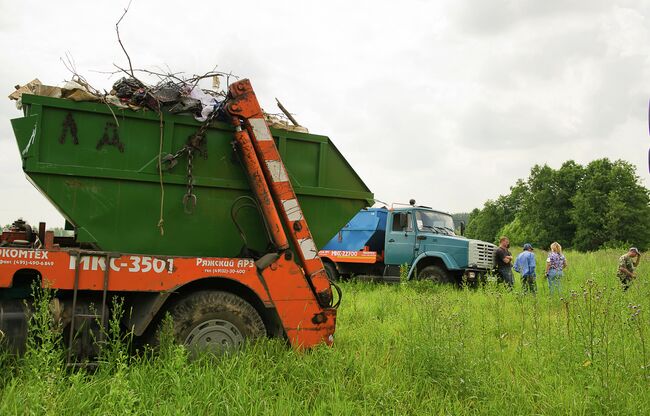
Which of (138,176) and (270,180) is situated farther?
(270,180)

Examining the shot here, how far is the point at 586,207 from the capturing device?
51344 mm

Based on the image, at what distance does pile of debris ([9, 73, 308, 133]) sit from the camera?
→ 4324 mm

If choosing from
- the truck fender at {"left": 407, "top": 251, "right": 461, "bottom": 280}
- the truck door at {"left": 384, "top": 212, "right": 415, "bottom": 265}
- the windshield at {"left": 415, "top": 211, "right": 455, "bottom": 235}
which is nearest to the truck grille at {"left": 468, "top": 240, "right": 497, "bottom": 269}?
the truck fender at {"left": 407, "top": 251, "right": 461, "bottom": 280}

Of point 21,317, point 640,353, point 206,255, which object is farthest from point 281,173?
point 640,353

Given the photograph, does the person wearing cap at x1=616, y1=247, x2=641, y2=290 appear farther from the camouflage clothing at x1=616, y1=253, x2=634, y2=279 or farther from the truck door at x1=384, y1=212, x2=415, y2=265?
the truck door at x1=384, y1=212, x2=415, y2=265

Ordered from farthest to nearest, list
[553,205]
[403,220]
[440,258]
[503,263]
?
[553,205] < [403,220] < [440,258] < [503,263]

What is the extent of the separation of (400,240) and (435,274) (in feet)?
3.95

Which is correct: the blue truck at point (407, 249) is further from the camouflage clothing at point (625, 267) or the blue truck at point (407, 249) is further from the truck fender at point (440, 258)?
the camouflage clothing at point (625, 267)

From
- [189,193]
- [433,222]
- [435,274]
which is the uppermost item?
[433,222]

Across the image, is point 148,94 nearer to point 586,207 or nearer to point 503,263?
point 503,263

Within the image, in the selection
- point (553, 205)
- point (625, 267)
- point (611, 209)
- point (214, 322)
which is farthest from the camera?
point (553, 205)

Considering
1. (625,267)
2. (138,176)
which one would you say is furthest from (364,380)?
(625,267)

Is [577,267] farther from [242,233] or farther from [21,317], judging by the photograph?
[21,317]

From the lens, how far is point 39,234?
5.33m
